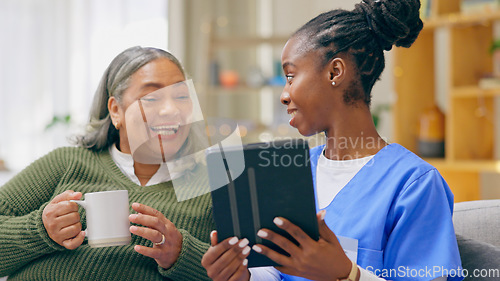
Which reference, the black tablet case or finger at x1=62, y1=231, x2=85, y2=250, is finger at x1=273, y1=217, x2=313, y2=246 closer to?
the black tablet case

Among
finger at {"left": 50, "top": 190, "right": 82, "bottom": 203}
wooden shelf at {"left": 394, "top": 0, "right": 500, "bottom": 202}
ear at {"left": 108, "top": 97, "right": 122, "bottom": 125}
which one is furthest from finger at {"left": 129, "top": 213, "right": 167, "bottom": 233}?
wooden shelf at {"left": 394, "top": 0, "right": 500, "bottom": 202}

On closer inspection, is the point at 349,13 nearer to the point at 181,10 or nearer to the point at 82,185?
the point at 82,185

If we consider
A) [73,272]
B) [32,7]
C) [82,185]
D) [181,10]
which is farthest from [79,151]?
[181,10]

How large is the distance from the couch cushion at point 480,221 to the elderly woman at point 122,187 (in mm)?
490

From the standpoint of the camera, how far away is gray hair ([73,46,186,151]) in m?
1.07

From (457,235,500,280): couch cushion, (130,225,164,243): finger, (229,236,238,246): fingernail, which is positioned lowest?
(457,235,500,280): couch cushion

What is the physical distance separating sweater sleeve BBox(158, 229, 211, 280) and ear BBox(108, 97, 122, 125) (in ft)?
1.03

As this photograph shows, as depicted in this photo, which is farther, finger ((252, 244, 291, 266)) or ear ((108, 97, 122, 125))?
ear ((108, 97, 122, 125))

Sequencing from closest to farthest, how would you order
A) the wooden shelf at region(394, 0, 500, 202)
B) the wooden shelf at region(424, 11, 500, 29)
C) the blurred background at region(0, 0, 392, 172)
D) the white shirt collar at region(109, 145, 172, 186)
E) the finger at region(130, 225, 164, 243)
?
the finger at region(130, 225, 164, 243) < the white shirt collar at region(109, 145, 172, 186) < the wooden shelf at region(424, 11, 500, 29) < the wooden shelf at region(394, 0, 500, 202) < the blurred background at region(0, 0, 392, 172)

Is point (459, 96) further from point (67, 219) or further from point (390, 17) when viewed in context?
point (67, 219)

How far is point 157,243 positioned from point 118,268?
0.50 ft

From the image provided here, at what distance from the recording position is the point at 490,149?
103 inches

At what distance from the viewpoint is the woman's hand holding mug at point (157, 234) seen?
81 cm

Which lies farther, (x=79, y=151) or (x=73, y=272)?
(x=79, y=151)
